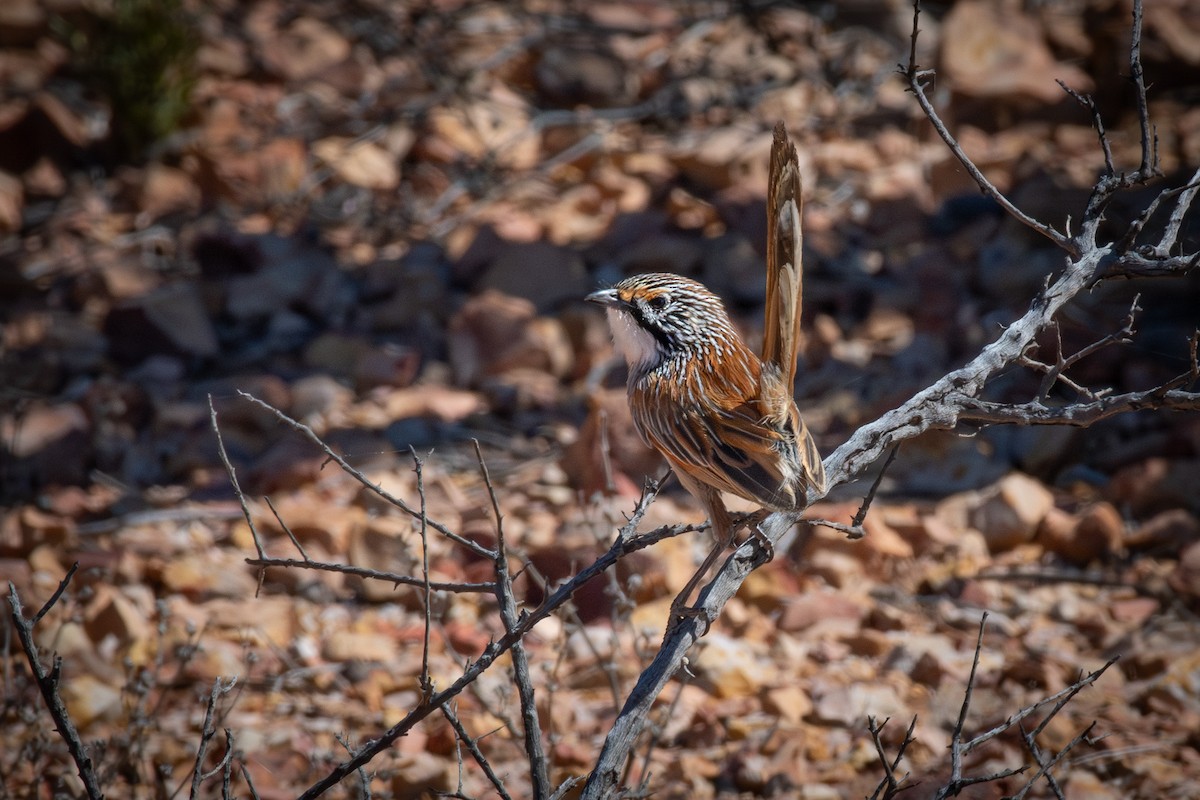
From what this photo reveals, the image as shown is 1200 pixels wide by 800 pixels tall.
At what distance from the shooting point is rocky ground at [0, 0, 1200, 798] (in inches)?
161

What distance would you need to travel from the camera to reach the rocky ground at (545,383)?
13.4 ft

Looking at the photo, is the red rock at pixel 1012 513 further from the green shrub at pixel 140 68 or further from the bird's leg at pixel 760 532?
the green shrub at pixel 140 68

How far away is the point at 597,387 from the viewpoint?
6344 mm

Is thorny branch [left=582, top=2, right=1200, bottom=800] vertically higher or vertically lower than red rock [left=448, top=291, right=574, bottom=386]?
higher

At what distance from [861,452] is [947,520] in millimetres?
2732

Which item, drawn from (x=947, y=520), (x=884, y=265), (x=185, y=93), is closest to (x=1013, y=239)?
(x=884, y=265)

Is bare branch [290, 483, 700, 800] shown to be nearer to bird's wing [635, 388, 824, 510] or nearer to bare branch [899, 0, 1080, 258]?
bird's wing [635, 388, 824, 510]

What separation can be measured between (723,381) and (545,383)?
10.7 feet

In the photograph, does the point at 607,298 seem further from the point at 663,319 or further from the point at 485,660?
the point at 485,660

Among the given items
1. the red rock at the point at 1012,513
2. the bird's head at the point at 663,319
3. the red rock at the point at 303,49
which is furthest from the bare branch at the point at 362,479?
the red rock at the point at 303,49

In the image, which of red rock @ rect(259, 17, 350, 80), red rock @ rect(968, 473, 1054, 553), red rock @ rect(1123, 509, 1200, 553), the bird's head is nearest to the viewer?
the bird's head

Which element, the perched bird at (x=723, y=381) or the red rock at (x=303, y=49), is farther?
the red rock at (x=303, y=49)

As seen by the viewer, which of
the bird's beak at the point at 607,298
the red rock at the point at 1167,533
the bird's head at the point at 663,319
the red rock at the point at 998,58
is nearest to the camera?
Result: the bird's head at the point at 663,319

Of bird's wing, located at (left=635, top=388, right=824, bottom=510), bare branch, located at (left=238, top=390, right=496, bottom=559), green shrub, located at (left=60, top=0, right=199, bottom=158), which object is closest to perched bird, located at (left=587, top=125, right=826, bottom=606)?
bird's wing, located at (left=635, top=388, right=824, bottom=510)
